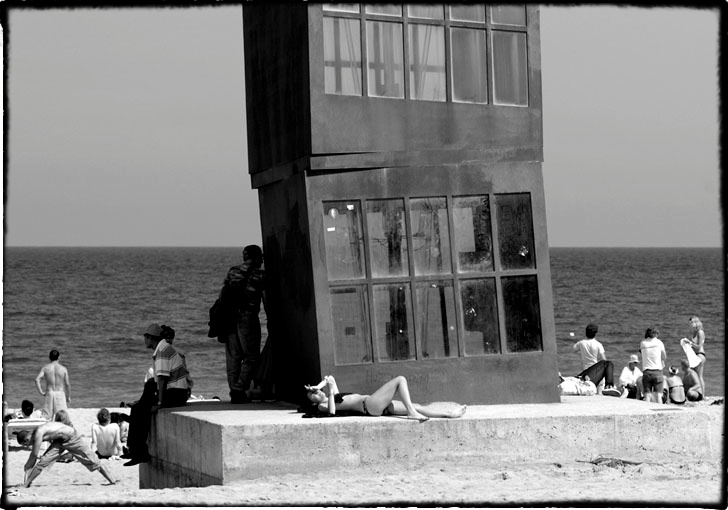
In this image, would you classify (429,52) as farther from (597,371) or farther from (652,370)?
(652,370)

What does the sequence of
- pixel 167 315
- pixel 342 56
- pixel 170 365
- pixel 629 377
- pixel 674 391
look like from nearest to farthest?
1. pixel 342 56
2. pixel 170 365
3. pixel 674 391
4. pixel 629 377
5. pixel 167 315

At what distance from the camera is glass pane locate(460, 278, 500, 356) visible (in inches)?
554

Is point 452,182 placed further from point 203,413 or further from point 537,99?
point 203,413

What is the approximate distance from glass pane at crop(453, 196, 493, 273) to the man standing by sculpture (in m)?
2.51

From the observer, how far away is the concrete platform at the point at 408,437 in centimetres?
1246

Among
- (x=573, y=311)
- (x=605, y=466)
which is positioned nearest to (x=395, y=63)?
(x=605, y=466)

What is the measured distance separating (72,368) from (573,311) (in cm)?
4020

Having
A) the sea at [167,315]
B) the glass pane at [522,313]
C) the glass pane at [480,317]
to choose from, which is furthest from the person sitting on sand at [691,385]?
the glass pane at [480,317]

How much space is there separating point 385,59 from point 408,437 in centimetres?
409

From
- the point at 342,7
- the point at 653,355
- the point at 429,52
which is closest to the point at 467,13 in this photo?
the point at 429,52

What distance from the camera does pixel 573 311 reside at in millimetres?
84562

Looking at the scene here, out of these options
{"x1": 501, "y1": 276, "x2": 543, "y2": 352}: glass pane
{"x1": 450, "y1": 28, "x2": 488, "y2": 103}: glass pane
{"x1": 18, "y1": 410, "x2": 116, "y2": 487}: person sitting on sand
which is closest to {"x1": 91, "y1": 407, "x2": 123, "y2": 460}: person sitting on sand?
{"x1": 18, "y1": 410, "x2": 116, "y2": 487}: person sitting on sand

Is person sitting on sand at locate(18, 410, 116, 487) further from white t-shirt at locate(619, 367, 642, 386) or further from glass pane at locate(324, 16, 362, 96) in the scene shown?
white t-shirt at locate(619, 367, 642, 386)

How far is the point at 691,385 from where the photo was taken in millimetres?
25969
